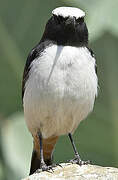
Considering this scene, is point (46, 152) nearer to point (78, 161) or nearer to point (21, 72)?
point (78, 161)

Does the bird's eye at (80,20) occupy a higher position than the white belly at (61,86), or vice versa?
the bird's eye at (80,20)

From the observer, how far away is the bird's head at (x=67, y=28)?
133 ft

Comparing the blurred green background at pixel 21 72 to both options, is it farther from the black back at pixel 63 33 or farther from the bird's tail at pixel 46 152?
the black back at pixel 63 33

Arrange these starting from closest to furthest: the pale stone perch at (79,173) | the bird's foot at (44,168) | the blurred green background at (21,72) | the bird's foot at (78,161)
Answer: the pale stone perch at (79,173) < the bird's foot at (44,168) < the bird's foot at (78,161) < the blurred green background at (21,72)

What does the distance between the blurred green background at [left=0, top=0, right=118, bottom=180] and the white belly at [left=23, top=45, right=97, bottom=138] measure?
1.30 metres

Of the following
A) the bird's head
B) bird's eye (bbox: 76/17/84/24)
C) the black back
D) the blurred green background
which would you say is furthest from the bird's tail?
bird's eye (bbox: 76/17/84/24)

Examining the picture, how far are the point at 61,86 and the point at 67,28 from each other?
570mm

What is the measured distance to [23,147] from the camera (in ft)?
139

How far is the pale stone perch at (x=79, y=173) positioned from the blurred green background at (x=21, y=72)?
1.78 metres

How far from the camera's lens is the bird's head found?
4047cm

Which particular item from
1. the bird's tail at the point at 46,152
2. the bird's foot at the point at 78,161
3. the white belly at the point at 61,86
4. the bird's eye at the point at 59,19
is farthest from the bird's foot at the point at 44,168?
the bird's eye at the point at 59,19

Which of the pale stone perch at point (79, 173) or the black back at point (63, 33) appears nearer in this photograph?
the pale stone perch at point (79, 173)

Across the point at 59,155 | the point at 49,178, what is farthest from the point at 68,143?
the point at 49,178

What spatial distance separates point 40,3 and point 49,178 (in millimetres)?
3014
